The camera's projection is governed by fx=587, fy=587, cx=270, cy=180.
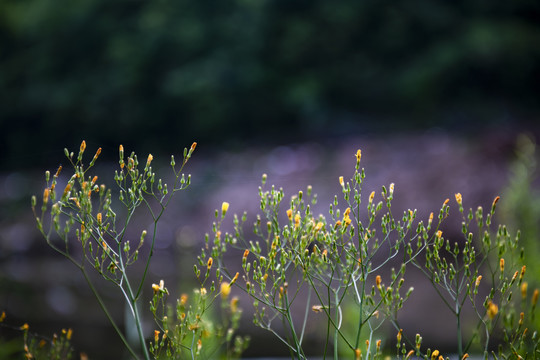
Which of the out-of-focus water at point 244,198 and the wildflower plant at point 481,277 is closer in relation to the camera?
the wildflower plant at point 481,277

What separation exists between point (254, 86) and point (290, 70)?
48.0 inches

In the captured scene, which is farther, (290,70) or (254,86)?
(290,70)

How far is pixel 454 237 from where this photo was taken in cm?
924

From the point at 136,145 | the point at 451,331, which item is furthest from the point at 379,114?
the point at 451,331

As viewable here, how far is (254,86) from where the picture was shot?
16.1 metres

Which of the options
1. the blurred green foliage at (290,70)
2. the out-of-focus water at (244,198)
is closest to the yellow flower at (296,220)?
the out-of-focus water at (244,198)

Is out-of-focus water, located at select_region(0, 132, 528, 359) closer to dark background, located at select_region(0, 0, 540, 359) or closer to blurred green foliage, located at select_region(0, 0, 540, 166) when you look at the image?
dark background, located at select_region(0, 0, 540, 359)

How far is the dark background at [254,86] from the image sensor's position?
13.9m

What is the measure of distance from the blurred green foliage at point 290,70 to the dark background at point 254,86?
0.04 m

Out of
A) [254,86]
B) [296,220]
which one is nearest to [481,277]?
[296,220]

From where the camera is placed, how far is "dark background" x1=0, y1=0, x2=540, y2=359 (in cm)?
1388

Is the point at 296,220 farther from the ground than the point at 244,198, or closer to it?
farther from the ground

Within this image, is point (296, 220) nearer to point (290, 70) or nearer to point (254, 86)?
point (254, 86)

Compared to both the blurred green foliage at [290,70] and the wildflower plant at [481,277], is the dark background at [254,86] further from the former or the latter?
the wildflower plant at [481,277]
